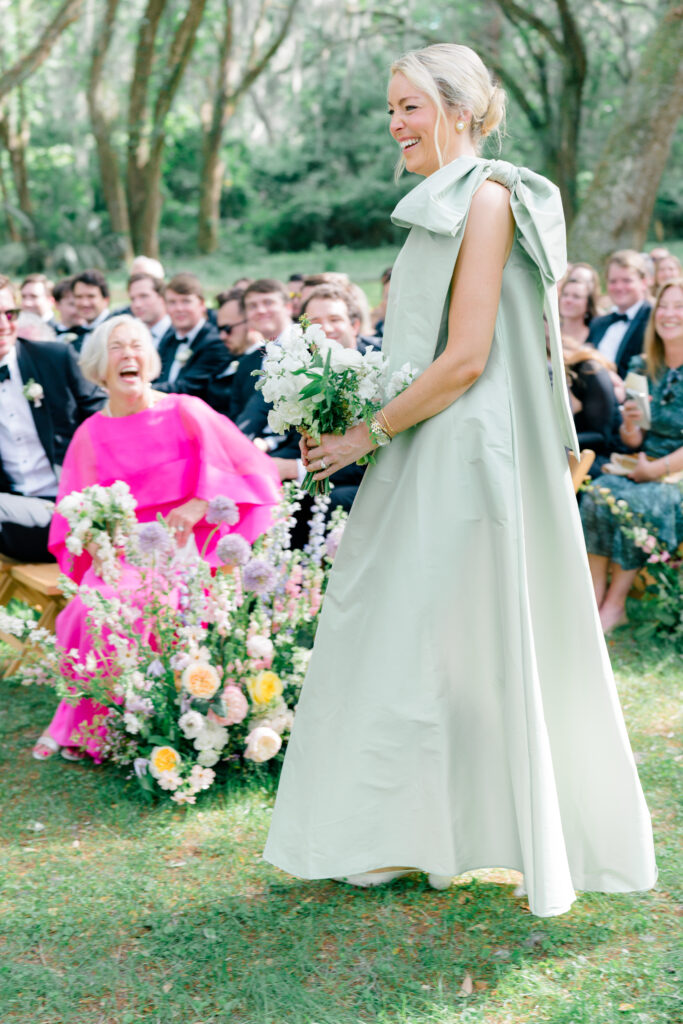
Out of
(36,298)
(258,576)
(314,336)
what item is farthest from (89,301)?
(314,336)

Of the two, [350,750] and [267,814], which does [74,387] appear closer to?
[267,814]

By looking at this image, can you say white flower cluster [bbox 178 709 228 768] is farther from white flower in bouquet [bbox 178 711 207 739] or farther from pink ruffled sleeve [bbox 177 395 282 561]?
pink ruffled sleeve [bbox 177 395 282 561]

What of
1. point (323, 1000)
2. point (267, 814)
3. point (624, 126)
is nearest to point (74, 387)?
point (267, 814)

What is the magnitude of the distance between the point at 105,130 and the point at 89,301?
14.3 m

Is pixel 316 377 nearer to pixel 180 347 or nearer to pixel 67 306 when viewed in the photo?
pixel 180 347

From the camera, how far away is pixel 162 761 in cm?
398

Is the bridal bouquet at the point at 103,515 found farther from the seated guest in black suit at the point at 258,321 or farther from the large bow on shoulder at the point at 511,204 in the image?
the seated guest in black suit at the point at 258,321

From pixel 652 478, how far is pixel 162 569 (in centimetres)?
312

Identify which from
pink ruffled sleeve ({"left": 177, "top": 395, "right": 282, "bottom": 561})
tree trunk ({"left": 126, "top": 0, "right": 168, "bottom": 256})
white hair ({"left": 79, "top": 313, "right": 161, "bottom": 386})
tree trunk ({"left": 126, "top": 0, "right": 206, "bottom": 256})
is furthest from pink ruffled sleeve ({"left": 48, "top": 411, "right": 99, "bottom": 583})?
tree trunk ({"left": 126, "top": 0, "right": 168, "bottom": 256})

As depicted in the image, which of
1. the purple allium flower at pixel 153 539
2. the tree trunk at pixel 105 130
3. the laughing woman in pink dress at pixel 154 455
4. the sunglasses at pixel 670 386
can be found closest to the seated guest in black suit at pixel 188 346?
the laughing woman in pink dress at pixel 154 455

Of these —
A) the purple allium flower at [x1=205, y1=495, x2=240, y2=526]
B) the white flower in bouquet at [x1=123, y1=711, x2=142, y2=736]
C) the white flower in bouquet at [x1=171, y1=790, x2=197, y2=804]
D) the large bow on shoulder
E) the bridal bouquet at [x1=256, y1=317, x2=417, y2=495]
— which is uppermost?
the large bow on shoulder

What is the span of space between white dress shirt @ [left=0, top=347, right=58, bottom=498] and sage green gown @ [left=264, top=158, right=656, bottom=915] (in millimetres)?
3367

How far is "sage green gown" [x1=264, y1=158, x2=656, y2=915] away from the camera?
2.88 m

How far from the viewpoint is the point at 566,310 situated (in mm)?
8383
